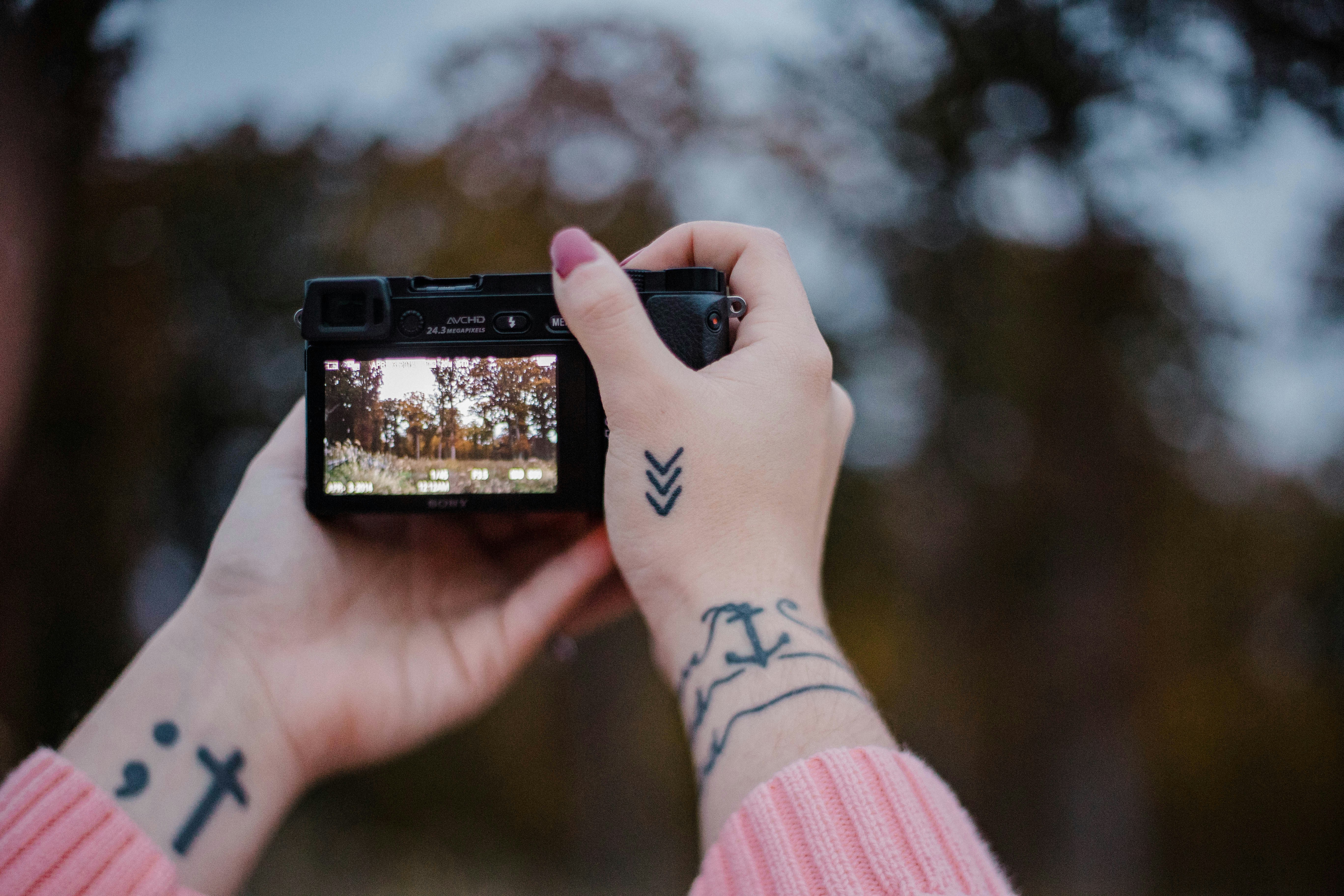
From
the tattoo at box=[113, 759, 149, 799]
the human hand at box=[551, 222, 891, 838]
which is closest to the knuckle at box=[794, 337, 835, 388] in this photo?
the human hand at box=[551, 222, 891, 838]

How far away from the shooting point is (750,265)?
34.7 inches

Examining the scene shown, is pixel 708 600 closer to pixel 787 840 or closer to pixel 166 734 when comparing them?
pixel 787 840

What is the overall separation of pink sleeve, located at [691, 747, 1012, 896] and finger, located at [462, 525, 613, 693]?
0.39m

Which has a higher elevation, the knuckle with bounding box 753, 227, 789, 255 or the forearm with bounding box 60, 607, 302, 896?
the knuckle with bounding box 753, 227, 789, 255

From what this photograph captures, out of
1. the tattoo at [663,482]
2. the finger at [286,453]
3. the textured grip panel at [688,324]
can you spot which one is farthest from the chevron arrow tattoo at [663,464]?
the finger at [286,453]

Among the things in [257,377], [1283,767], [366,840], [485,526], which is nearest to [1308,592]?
[1283,767]

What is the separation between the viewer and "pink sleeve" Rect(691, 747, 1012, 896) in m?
0.56

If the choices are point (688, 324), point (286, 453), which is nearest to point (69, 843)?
point (286, 453)

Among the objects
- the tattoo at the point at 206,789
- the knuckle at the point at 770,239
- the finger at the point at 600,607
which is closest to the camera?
the tattoo at the point at 206,789

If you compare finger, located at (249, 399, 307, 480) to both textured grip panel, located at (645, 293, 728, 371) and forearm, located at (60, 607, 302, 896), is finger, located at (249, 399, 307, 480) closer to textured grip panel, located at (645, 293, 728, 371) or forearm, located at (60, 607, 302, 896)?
forearm, located at (60, 607, 302, 896)

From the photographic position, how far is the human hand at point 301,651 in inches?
31.0

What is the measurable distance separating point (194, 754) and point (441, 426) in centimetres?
45

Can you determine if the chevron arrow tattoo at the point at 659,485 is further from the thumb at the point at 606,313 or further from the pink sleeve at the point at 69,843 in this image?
the pink sleeve at the point at 69,843

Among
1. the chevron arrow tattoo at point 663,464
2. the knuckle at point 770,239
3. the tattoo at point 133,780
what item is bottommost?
the tattoo at point 133,780
